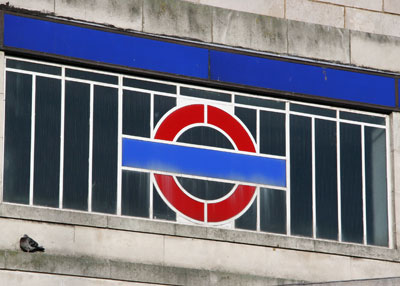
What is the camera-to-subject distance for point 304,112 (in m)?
34.7

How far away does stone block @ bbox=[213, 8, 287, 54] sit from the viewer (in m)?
34.3

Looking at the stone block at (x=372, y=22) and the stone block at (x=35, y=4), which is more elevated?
the stone block at (x=372, y=22)

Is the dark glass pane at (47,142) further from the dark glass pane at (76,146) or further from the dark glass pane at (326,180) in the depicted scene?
the dark glass pane at (326,180)

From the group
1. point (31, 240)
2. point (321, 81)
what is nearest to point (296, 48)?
point (321, 81)

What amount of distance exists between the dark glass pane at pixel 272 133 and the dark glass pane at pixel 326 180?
83 centimetres

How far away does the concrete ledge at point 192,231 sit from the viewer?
31.1m

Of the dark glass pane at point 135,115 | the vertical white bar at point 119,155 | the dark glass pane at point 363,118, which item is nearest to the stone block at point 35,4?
the vertical white bar at point 119,155

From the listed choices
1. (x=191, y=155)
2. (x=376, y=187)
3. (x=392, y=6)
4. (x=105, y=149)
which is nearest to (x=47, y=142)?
(x=105, y=149)

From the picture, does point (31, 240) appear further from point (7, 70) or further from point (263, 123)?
point (263, 123)

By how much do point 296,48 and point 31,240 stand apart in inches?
307

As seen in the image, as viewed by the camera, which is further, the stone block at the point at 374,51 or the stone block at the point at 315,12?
the stone block at the point at 374,51

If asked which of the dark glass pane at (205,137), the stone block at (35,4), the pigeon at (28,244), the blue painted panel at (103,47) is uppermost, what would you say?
the stone block at (35,4)

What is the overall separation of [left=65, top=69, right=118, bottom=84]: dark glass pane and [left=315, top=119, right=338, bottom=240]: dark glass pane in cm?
473

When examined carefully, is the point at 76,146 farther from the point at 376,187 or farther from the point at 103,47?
the point at 376,187
